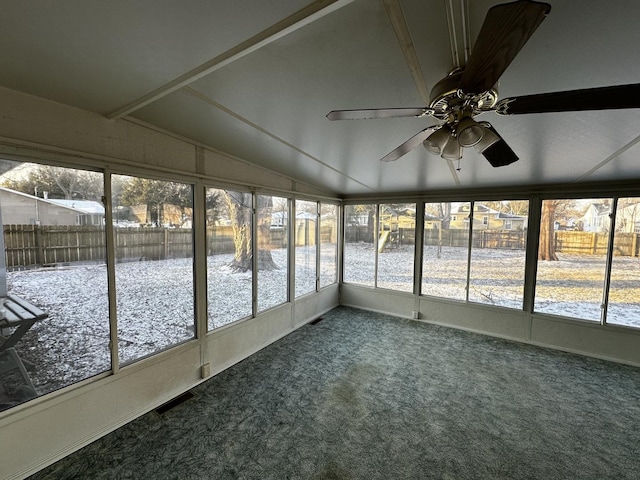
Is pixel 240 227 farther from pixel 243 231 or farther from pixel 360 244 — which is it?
pixel 360 244

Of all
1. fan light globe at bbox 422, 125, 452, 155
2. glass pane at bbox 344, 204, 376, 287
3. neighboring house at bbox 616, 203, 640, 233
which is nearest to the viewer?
fan light globe at bbox 422, 125, 452, 155

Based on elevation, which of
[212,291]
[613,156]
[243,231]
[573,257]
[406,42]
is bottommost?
[212,291]

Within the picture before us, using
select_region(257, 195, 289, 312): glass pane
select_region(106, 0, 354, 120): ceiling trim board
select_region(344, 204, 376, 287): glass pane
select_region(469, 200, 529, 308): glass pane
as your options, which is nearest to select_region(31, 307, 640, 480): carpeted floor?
select_region(257, 195, 289, 312): glass pane

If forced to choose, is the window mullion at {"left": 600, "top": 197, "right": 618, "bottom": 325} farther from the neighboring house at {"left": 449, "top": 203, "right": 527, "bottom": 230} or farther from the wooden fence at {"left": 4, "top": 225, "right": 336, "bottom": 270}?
the wooden fence at {"left": 4, "top": 225, "right": 336, "bottom": 270}

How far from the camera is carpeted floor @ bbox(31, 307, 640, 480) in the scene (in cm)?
195

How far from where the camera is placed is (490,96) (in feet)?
4.09

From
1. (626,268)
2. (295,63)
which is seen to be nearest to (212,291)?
(295,63)

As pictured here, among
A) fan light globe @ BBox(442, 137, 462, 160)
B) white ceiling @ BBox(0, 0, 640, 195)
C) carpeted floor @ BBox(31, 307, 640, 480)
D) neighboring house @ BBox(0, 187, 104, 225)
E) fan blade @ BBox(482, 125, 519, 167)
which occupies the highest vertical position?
white ceiling @ BBox(0, 0, 640, 195)

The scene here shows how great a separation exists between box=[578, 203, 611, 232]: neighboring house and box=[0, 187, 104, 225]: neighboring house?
569cm

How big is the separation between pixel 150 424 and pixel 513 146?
3.95m

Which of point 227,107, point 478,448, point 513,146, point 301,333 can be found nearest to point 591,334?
point 478,448

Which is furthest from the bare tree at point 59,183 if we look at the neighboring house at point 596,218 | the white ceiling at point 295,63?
the neighboring house at point 596,218

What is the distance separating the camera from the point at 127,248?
2.42 m

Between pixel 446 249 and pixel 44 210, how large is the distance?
16.6 feet
